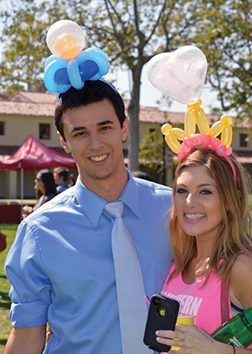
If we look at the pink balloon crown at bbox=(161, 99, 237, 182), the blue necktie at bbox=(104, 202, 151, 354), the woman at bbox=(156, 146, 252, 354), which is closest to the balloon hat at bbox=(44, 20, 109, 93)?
the pink balloon crown at bbox=(161, 99, 237, 182)

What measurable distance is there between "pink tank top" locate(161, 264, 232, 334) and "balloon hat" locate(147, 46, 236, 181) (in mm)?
538

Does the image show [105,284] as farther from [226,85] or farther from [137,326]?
[226,85]

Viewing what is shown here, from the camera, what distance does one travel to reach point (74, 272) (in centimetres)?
244

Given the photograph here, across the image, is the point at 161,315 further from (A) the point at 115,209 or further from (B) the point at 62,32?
(B) the point at 62,32

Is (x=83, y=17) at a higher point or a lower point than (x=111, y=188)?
higher

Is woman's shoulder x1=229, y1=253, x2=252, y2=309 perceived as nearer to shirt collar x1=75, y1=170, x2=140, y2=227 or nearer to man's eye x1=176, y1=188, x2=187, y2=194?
man's eye x1=176, y1=188, x2=187, y2=194

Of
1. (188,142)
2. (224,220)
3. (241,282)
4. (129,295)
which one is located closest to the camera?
(241,282)

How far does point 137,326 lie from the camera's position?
2416 millimetres

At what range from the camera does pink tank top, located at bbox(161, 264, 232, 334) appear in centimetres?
231

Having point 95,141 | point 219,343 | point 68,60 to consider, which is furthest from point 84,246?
point 68,60

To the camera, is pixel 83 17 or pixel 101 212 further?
pixel 83 17

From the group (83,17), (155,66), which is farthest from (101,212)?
(83,17)

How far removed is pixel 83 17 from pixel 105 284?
18053mm

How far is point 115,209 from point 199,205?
14.3 inches
